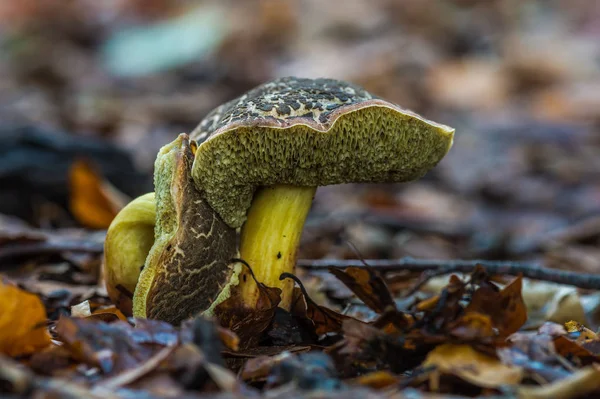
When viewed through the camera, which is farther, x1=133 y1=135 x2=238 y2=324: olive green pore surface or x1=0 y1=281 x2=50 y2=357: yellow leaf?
x1=133 y1=135 x2=238 y2=324: olive green pore surface

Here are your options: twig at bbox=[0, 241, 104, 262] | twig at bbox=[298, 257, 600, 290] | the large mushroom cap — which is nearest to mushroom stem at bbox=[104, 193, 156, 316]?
the large mushroom cap

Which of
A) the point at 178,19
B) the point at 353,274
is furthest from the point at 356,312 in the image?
the point at 178,19

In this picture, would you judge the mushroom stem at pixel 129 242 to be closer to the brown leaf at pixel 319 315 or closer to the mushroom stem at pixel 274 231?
the mushroom stem at pixel 274 231

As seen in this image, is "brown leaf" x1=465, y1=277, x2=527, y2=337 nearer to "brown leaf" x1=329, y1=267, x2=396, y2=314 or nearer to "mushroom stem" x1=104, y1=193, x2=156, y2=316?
"brown leaf" x1=329, y1=267, x2=396, y2=314

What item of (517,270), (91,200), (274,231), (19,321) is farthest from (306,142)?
(91,200)

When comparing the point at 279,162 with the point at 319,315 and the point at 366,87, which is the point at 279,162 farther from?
the point at 366,87
